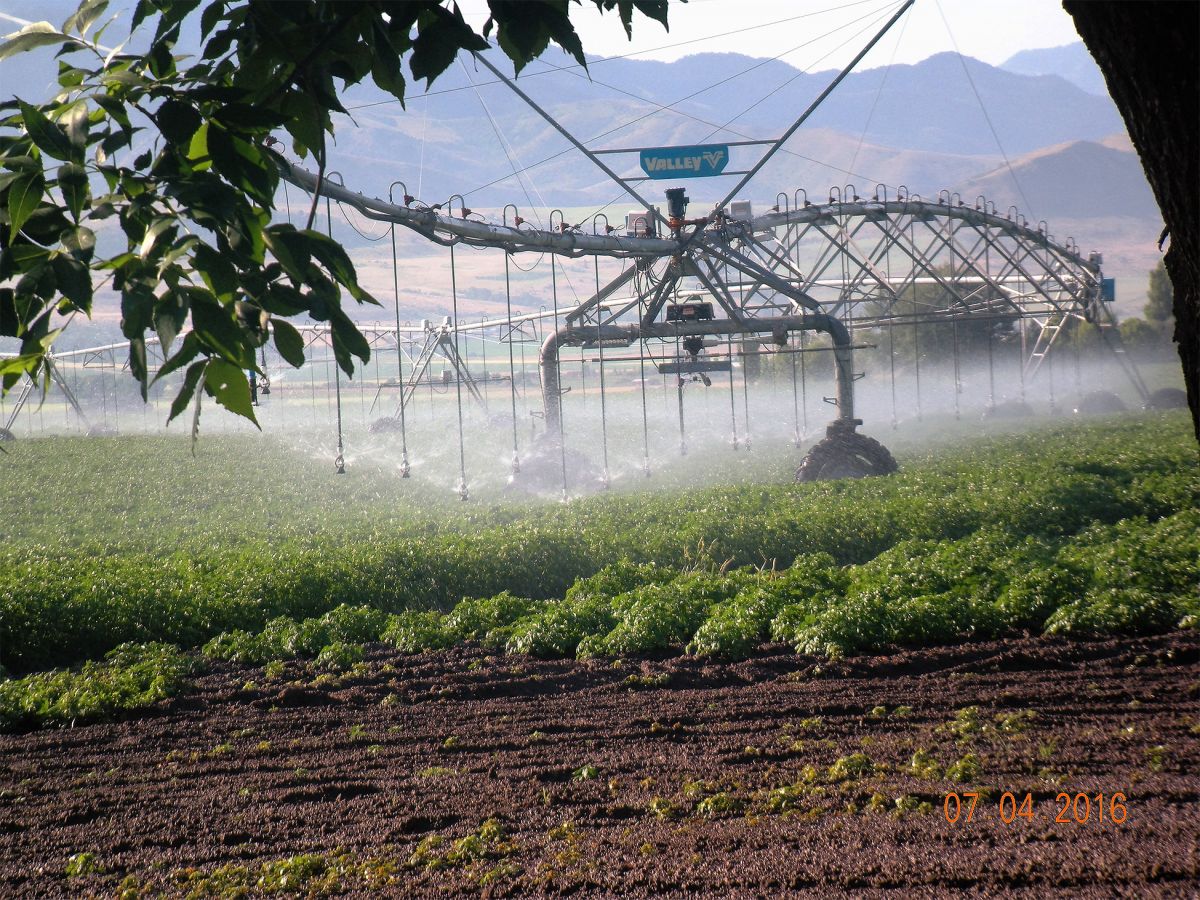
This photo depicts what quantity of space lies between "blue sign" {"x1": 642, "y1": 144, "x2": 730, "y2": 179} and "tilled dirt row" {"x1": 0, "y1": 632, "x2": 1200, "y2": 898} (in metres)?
16.6

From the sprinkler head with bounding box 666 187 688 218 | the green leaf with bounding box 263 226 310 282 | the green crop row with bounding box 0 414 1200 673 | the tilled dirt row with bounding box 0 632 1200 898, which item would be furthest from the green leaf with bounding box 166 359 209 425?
the sprinkler head with bounding box 666 187 688 218

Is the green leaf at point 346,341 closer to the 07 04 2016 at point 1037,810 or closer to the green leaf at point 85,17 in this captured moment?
the green leaf at point 85,17

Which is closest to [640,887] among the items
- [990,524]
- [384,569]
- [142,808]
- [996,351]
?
[142,808]

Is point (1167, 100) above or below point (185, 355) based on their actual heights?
above

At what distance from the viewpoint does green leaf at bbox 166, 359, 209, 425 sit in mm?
1963

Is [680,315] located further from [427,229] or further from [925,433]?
[925,433]

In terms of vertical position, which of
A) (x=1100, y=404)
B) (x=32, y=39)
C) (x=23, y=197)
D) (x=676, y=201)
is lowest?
(x=1100, y=404)

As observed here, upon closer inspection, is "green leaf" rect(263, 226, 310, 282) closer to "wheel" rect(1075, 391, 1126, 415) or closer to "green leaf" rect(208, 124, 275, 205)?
"green leaf" rect(208, 124, 275, 205)

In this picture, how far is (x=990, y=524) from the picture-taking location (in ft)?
59.3

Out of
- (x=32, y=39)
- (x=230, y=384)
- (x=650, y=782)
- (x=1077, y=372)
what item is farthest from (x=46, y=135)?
(x=1077, y=372)

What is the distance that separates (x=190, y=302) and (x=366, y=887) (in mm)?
4083

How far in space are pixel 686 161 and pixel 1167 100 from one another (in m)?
23.5

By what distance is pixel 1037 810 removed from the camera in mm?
5441

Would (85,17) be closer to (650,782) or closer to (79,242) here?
(79,242)
